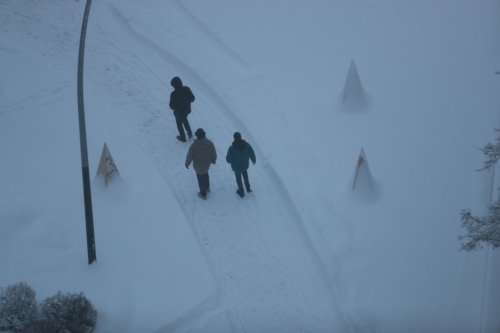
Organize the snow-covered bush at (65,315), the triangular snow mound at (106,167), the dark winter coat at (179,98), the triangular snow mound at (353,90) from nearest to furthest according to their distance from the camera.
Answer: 1. the snow-covered bush at (65,315)
2. the triangular snow mound at (106,167)
3. the dark winter coat at (179,98)
4. the triangular snow mound at (353,90)

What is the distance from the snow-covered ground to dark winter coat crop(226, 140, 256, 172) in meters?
0.84

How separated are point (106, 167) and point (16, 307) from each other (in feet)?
10.1

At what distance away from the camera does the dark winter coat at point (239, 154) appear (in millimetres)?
7391

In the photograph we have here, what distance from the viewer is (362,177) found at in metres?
7.61

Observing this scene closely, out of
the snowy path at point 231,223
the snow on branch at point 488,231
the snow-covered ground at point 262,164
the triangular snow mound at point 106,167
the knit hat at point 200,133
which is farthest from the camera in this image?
the triangular snow mound at point 106,167

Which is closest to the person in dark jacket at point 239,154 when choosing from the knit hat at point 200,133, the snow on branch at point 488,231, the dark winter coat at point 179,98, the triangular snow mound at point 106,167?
the knit hat at point 200,133

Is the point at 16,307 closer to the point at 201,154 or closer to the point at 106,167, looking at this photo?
the point at 106,167

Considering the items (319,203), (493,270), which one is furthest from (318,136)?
(493,270)

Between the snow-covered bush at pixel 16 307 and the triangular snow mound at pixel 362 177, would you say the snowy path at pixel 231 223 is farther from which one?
the snow-covered bush at pixel 16 307

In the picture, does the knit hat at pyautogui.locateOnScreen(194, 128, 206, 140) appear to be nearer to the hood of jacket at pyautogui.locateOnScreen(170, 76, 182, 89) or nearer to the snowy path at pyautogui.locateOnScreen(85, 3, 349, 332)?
the snowy path at pyautogui.locateOnScreen(85, 3, 349, 332)

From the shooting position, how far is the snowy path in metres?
6.34

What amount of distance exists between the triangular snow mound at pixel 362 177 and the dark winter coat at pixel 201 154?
2645mm

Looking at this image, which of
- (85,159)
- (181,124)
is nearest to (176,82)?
(181,124)

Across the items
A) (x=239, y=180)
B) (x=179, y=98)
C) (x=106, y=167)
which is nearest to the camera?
(x=239, y=180)
